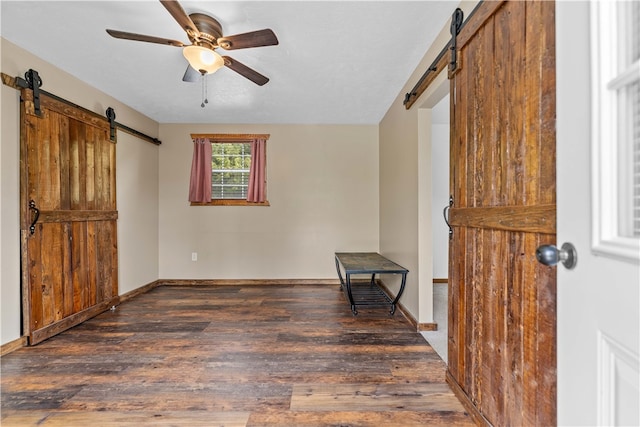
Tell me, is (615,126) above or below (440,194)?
below

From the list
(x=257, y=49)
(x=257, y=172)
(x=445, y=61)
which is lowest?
(x=257, y=172)

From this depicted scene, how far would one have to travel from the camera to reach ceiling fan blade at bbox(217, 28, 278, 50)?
1847 mm

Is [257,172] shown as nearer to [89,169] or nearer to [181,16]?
[89,169]

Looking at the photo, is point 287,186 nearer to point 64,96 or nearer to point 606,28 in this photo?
point 64,96

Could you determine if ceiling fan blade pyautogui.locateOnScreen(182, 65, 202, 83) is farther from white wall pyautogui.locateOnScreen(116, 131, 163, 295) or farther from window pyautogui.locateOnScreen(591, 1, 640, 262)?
window pyautogui.locateOnScreen(591, 1, 640, 262)

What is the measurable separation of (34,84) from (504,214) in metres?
3.64

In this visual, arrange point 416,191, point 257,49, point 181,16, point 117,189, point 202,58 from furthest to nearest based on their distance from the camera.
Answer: point 117,189 < point 416,191 < point 257,49 < point 202,58 < point 181,16

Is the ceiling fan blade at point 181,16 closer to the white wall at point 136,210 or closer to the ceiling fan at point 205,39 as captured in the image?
the ceiling fan at point 205,39

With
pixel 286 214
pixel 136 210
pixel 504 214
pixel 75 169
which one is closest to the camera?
pixel 504 214

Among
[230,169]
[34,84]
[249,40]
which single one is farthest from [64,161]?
[249,40]

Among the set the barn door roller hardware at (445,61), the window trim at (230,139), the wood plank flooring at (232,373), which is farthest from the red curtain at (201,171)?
the barn door roller hardware at (445,61)

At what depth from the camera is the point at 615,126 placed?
0.61 meters

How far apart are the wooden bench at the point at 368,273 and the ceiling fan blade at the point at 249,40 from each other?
7.24 feet

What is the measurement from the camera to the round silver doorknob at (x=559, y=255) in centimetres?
70
